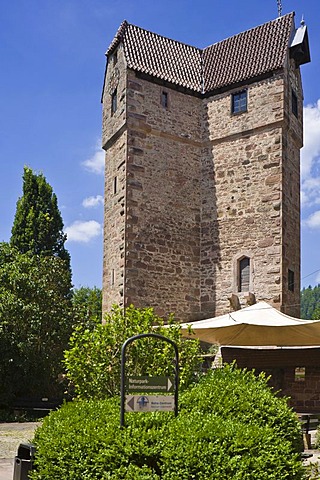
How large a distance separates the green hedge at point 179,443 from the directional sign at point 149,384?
0.75ft

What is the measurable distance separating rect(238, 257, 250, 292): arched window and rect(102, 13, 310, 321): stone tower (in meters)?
0.03

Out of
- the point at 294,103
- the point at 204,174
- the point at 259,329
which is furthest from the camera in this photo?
the point at 204,174

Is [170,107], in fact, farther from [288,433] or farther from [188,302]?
[288,433]

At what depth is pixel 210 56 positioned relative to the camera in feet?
65.7

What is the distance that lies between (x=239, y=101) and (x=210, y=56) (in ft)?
7.59

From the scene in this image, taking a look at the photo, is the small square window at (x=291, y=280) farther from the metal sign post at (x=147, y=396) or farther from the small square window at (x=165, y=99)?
the metal sign post at (x=147, y=396)

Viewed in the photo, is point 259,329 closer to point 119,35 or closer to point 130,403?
point 130,403

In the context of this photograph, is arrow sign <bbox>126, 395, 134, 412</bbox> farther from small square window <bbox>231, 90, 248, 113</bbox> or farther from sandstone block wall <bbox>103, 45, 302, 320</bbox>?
small square window <bbox>231, 90, 248, 113</bbox>

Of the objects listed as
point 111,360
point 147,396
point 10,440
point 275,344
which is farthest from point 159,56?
point 147,396

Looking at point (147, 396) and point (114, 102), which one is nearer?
point (147, 396)

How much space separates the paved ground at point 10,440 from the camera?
28.5ft

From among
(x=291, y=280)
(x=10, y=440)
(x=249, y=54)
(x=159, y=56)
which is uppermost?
(x=159, y=56)

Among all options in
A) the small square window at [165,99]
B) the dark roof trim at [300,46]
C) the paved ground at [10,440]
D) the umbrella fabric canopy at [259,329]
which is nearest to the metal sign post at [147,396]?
the paved ground at [10,440]

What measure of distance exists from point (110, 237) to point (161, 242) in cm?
156
